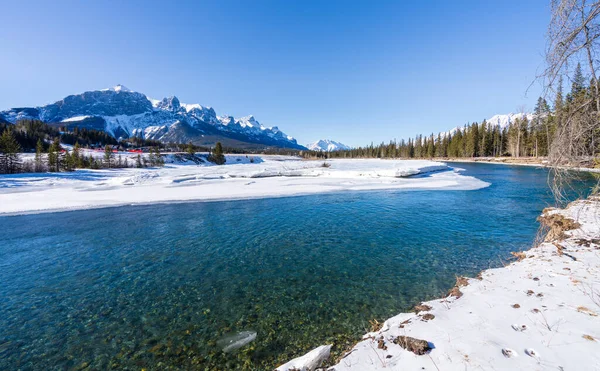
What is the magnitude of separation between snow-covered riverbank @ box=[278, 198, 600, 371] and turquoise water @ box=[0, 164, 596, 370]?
1411mm

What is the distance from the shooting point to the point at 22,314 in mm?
6004

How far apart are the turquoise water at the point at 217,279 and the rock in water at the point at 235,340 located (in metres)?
0.13

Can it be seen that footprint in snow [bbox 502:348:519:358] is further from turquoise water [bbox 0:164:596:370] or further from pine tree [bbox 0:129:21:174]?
pine tree [bbox 0:129:21:174]

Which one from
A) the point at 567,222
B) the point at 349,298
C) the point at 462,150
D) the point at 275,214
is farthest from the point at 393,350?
the point at 462,150

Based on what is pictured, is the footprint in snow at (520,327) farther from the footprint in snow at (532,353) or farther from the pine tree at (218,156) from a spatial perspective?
the pine tree at (218,156)

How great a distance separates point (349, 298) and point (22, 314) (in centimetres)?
856

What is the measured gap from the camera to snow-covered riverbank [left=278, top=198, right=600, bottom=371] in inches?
117

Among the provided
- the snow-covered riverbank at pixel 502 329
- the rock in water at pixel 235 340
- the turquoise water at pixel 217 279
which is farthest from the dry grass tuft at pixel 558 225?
the rock in water at pixel 235 340

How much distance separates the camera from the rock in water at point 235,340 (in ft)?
16.0

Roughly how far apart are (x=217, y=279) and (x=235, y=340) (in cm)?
274

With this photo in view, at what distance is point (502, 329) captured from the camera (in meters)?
3.63

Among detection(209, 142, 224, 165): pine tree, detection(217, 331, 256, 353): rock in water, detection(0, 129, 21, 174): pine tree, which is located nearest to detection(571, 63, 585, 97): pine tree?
detection(217, 331, 256, 353): rock in water

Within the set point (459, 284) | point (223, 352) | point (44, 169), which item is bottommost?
point (223, 352)

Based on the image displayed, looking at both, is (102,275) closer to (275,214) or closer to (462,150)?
(275,214)
